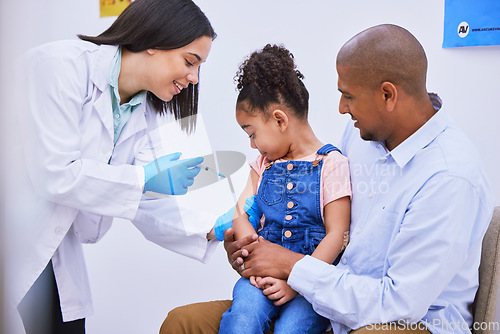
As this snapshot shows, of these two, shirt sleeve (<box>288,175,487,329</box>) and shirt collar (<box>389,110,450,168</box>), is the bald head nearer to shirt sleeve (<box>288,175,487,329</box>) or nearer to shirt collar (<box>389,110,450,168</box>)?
shirt collar (<box>389,110,450,168</box>)

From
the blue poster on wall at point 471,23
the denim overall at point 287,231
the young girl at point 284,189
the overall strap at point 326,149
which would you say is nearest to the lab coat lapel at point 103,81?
the young girl at point 284,189

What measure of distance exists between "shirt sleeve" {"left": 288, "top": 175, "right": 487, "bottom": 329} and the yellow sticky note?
111 cm

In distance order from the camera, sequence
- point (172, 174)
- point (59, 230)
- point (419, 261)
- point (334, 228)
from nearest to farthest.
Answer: point (419, 261)
point (334, 228)
point (59, 230)
point (172, 174)

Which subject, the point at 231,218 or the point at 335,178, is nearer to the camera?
the point at 335,178

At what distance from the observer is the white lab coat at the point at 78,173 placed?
49.0 inches

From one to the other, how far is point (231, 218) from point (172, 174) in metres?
0.21

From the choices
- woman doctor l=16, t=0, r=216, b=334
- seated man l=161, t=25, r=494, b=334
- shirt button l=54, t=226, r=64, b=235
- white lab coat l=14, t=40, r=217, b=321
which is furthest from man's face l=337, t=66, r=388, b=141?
shirt button l=54, t=226, r=64, b=235

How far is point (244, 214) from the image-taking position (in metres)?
1.39

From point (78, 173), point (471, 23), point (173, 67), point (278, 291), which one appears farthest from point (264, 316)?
point (471, 23)

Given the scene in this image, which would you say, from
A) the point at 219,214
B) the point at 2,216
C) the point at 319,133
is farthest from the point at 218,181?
the point at 2,216

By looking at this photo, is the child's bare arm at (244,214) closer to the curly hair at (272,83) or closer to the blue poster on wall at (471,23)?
the curly hair at (272,83)

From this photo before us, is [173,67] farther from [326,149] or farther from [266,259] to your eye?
[266,259]

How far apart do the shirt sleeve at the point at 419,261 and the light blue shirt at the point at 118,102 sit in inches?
28.9

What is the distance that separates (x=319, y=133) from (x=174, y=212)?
1.65ft
